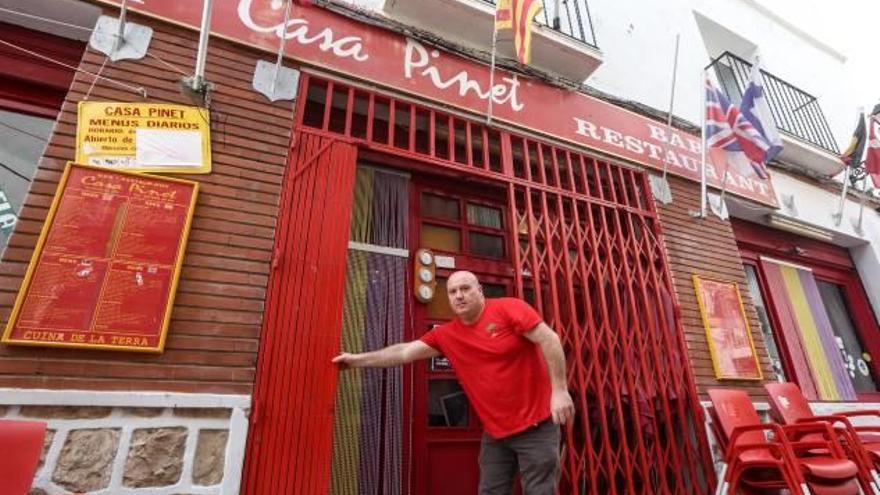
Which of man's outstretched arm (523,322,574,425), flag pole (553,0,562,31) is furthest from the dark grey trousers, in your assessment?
flag pole (553,0,562,31)

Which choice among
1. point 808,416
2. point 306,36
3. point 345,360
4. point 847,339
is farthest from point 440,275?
point 847,339

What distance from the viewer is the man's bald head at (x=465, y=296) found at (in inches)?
108

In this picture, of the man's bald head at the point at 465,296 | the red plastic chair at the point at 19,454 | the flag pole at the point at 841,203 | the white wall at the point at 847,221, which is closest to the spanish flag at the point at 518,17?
the man's bald head at the point at 465,296

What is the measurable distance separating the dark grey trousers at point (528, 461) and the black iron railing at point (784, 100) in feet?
24.3

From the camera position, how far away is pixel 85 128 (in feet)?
9.14

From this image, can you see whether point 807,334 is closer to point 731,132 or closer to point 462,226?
point 731,132

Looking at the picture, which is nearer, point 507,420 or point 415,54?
point 507,420

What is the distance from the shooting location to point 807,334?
Result: 607 centimetres

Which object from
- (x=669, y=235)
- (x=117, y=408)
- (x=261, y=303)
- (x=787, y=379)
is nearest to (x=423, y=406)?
(x=261, y=303)

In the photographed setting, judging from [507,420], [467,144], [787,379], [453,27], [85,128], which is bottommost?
[507,420]

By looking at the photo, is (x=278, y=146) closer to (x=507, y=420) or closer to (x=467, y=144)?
(x=467, y=144)

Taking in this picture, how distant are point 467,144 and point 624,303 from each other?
211 cm

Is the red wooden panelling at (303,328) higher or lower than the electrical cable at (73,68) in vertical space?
lower

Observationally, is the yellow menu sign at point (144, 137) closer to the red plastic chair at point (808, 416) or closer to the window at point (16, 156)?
the window at point (16, 156)
